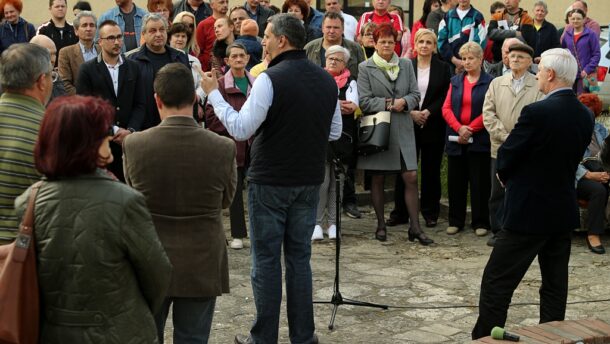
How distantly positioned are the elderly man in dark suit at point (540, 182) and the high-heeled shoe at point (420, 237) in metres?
3.80

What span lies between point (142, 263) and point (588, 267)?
6206mm

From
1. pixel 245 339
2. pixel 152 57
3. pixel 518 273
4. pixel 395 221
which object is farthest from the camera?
pixel 395 221

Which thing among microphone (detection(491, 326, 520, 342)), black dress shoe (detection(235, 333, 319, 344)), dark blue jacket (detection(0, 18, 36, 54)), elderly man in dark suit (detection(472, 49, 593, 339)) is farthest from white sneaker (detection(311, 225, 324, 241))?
microphone (detection(491, 326, 520, 342))

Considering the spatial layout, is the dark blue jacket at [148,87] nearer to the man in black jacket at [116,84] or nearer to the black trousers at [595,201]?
the man in black jacket at [116,84]

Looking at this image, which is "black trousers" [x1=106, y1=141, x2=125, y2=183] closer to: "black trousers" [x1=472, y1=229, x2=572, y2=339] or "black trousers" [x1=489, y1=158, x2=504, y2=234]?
"black trousers" [x1=489, y1=158, x2=504, y2=234]

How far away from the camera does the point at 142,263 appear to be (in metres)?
4.00

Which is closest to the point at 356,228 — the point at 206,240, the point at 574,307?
the point at 574,307

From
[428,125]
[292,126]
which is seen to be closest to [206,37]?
[428,125]

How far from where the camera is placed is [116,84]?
9.02 m

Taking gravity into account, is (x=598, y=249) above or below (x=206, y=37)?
below

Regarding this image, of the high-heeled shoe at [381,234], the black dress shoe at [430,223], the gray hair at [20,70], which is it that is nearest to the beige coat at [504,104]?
Answer: the black dress shoe at [430,223]

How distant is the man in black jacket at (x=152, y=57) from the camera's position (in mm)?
9172

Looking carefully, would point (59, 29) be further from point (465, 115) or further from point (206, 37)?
point (465, 115)

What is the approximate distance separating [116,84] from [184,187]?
4.13 metres
